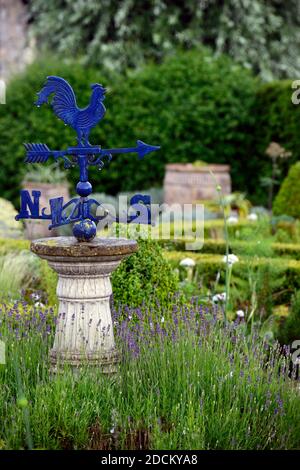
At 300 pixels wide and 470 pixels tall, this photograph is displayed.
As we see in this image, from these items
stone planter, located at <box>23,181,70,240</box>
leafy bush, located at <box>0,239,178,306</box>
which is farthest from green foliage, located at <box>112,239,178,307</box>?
stone planter, located at <box>23,181,70,240</box>

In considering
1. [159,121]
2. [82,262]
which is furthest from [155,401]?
[159,121]

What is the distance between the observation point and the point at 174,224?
367 inches

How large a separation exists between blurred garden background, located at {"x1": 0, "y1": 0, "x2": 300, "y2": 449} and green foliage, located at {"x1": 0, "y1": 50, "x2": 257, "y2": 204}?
0.09ft

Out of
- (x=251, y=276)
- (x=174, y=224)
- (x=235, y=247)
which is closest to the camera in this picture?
(x=251, y=276)

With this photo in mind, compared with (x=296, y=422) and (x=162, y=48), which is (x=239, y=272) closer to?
(x=296, y=422)

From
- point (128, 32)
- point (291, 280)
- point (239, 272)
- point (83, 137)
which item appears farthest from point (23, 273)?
point (128, 32)

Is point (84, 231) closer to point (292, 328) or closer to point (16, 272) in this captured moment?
point (292, 328)

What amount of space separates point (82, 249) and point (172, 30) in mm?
12332

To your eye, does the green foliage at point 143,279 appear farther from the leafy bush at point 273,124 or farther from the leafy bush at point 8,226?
the leafy bush at point 273,124

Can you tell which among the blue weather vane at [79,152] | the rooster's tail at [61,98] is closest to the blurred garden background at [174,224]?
the blue weather vane at [79,152]

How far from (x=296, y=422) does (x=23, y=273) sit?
3.76 meters

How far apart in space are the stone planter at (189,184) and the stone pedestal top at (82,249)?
25.2 feet

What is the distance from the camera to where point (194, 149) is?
14.0 meters

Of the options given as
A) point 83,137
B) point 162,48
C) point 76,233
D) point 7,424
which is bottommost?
point 7,424
